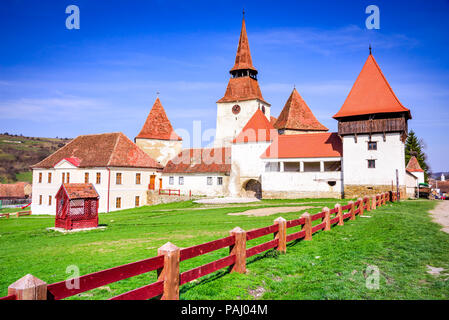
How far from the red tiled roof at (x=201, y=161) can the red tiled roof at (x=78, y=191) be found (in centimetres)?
2247

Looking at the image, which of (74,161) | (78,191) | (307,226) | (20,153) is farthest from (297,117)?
(20,153)

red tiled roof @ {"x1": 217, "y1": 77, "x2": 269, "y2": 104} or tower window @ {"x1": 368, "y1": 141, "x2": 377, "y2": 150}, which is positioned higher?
red tiled roof @ {"x1": 217, "y1": 77, "x2": 269, "y2": 104}

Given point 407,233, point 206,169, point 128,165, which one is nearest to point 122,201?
point 128,165

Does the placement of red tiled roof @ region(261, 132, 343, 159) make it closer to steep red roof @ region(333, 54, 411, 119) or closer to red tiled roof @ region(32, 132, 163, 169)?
steep red roof @ region(333, 54, 411, 119)

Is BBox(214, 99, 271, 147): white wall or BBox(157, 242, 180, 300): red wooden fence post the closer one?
BBox(157, 242, 180, 300): red wooden fence post

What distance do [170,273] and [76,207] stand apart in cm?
1548

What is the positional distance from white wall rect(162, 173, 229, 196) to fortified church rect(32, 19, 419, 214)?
5.0 inches

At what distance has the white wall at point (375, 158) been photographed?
1151 inches

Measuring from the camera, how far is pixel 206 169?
42.4 meters

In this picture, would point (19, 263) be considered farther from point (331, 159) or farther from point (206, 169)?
point (206, 169)

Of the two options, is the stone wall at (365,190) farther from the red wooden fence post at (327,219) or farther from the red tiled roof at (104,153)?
the red tiled roof at (104,153)

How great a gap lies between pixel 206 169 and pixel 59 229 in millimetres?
24633

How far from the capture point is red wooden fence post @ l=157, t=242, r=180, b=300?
17.5 feet

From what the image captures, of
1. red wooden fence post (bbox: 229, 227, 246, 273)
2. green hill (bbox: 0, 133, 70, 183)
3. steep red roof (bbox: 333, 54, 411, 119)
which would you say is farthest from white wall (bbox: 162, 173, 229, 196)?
green hill (bbox: 0, 133, 70, 183)
